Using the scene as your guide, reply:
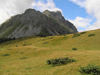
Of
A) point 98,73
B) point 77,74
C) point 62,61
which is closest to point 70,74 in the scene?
point 77,74

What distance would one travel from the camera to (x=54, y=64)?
574 inches

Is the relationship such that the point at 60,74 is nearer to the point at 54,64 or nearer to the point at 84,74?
the point at 84,74

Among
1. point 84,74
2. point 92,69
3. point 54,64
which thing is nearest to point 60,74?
point 84,74

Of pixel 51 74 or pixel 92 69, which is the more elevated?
pixel 92 69

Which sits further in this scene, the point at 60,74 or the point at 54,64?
the point at 54,64

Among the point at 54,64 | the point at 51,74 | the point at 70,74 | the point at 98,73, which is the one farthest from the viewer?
the point at 54,64

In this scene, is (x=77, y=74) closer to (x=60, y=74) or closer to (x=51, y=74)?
(x=60, y=74)

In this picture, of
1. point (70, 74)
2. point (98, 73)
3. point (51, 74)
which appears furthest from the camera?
point (51, 74)

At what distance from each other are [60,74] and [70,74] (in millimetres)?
1244

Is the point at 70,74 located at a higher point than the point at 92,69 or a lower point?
lower

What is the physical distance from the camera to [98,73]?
8.79m

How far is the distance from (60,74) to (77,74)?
2.05 metres

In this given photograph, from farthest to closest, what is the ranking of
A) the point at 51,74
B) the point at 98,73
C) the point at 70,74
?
the point at 51,74 < the point at 70,74 < the point at 98,73

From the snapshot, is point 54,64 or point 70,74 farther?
point 54,64
